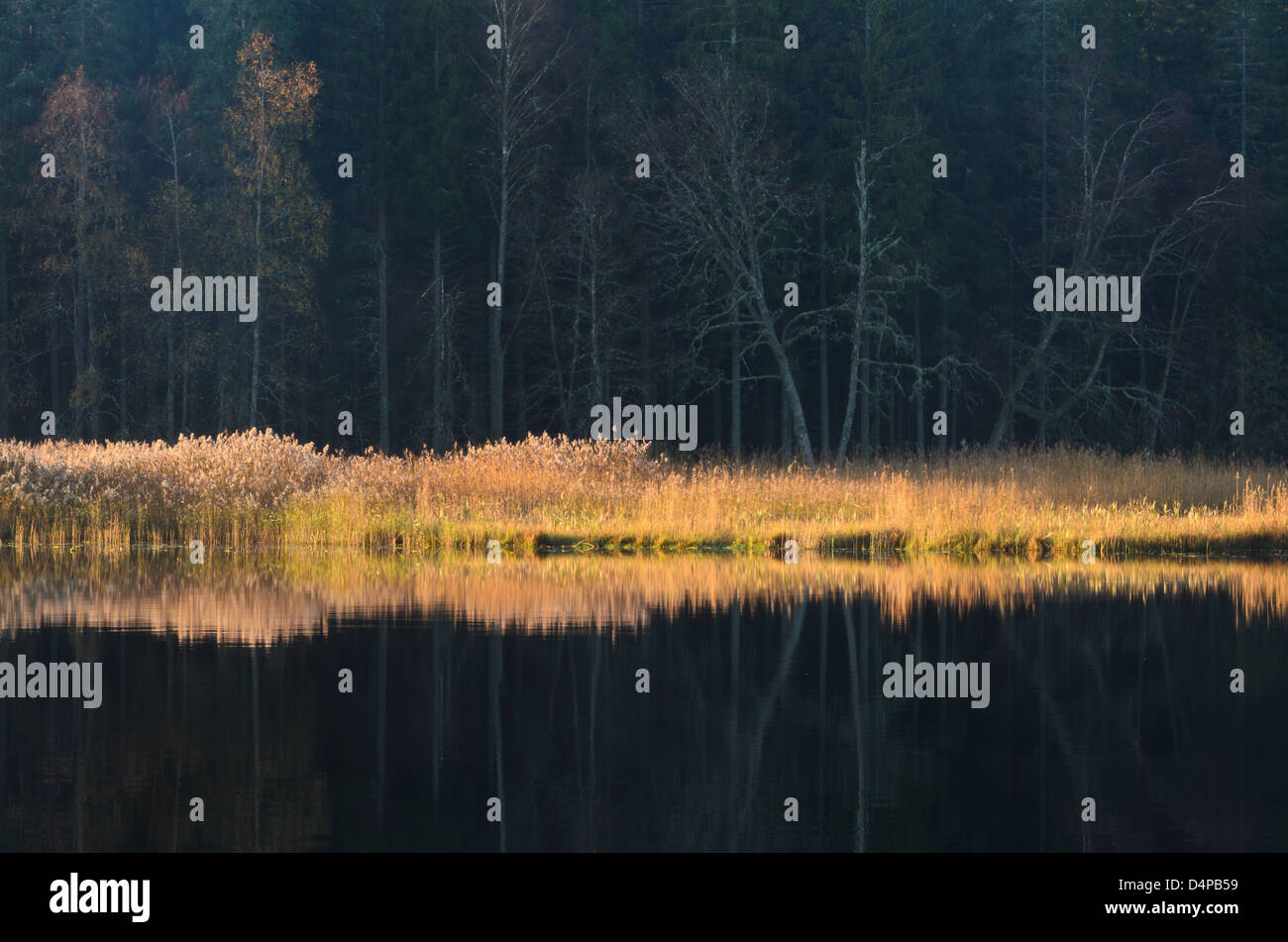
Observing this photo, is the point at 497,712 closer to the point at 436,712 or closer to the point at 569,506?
the point at 436,712

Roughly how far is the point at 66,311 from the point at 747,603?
3924 centimetres

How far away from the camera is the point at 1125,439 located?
2068 inches

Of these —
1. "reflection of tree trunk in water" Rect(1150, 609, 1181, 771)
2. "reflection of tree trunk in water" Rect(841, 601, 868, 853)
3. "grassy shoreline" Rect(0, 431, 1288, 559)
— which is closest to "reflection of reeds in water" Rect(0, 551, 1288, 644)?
"reflection of tree trunk in water" Rect(841, 601, 868, 853)

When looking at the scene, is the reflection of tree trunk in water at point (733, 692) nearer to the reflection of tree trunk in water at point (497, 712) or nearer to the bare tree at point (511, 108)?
the reflection of tree trunk in water at point (497, 712)

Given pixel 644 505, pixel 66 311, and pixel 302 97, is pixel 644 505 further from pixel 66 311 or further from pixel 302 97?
pixel 66 311

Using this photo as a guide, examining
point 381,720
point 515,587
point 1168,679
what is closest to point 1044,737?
point 1168,679

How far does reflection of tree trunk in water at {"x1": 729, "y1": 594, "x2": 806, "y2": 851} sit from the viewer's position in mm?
9828

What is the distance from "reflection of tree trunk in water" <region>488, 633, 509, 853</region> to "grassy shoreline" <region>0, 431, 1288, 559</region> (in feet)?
42.5

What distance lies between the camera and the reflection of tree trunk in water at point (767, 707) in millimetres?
9828

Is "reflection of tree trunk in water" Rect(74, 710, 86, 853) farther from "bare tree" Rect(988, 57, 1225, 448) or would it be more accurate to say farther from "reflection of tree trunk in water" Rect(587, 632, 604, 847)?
"bare tree" Rect(988, 57, 1225, 448)

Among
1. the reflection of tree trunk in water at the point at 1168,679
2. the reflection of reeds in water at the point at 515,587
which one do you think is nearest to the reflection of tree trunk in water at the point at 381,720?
the reflection of reeds in water at the point at 515,587

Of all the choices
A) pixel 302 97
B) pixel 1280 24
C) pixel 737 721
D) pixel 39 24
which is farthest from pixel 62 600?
pixel 1280 24

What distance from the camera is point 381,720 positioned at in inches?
506
